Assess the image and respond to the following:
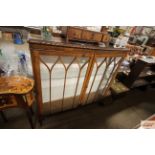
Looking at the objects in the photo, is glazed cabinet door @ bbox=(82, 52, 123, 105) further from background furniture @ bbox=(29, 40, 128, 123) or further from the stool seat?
the stool seat

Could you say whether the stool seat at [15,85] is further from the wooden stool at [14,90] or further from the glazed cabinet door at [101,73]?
the glazed cabinet door at [101,73]

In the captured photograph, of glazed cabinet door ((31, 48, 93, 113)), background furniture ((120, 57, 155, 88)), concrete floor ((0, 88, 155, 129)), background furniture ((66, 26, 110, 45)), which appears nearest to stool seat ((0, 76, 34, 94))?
glazed cabinet door ((31, 48, 93, 113))

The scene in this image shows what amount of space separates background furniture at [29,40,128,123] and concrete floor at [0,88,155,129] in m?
0.17

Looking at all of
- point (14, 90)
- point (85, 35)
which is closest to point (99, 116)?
point (14, 90)

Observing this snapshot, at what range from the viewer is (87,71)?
130 cm

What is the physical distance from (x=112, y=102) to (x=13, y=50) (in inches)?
87.2

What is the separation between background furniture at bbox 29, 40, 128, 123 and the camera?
3.02 ft

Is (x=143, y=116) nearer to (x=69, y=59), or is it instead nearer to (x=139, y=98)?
(x=139, y=98)

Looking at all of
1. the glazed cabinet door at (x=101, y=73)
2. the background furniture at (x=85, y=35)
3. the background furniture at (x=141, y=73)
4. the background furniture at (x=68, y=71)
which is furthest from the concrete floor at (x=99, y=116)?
the background furniture at (x=85, y=35)

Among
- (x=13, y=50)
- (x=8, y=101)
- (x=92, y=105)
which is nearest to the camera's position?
(x=8, y=101)

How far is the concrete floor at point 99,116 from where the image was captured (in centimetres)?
152

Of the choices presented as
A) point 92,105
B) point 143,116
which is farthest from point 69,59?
point 143,116

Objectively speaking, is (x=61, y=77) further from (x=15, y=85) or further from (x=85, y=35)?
(x=85, y=35)
